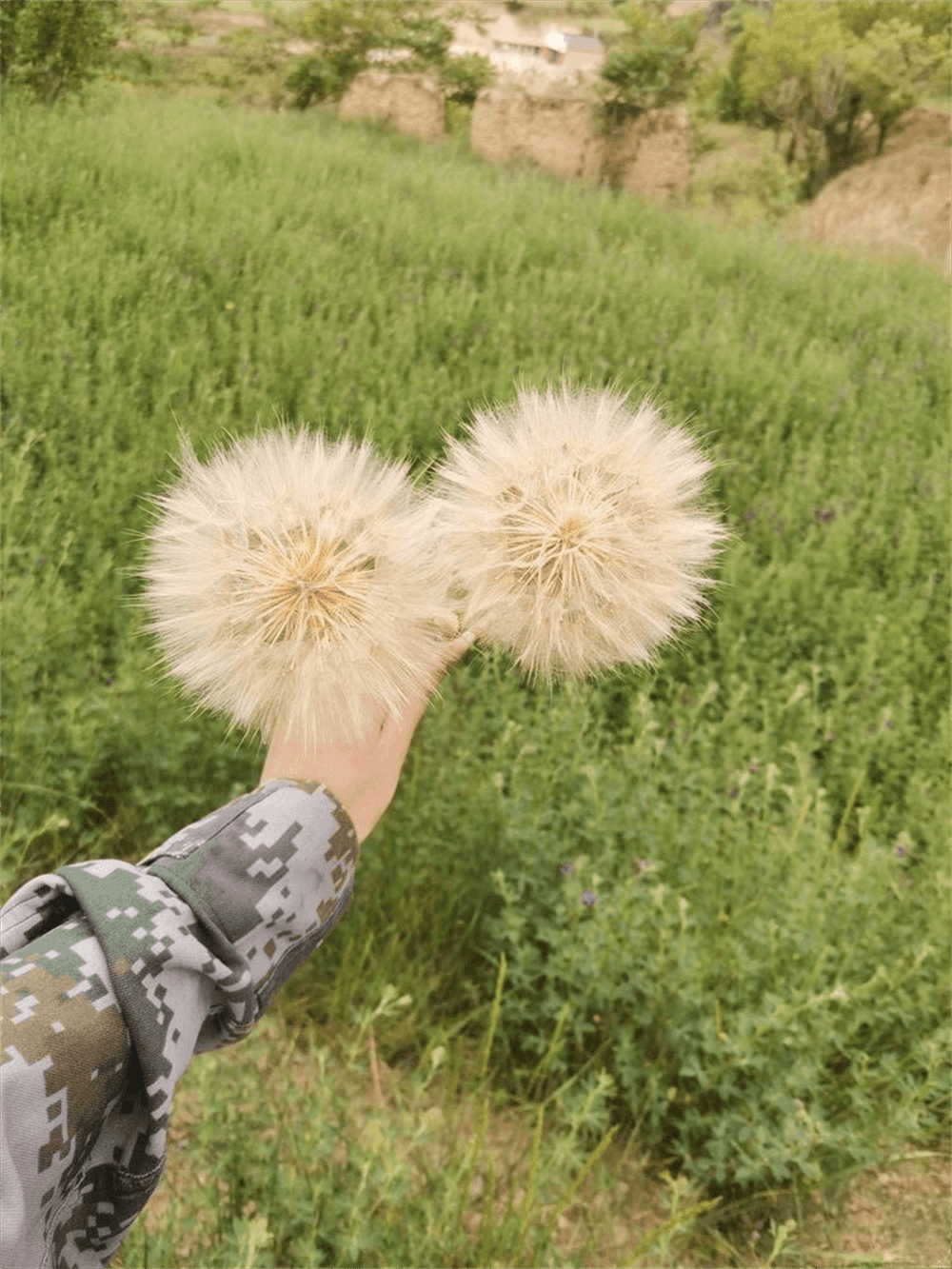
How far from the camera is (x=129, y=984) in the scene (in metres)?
0.70

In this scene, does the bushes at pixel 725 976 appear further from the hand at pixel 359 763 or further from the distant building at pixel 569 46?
the distant building at pixel 569 46

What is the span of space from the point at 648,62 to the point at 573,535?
5006 mm

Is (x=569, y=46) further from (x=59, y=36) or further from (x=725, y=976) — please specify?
(x=725, y=976)

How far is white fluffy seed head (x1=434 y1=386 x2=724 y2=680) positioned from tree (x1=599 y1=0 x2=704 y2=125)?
229 cm

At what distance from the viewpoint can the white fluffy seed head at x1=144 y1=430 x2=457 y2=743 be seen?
88 cm

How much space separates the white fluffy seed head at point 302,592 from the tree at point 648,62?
2.42 meters

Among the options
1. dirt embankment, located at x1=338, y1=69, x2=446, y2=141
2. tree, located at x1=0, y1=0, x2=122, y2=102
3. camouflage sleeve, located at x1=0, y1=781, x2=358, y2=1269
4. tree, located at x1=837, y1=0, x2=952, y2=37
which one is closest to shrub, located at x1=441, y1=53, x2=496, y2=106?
dirt embankment, located at x1=338, y1=69, x2=446, y2=141

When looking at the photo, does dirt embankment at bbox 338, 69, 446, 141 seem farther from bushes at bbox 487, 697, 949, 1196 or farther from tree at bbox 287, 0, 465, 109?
bushes at bbox 487, 697, 949, 1196

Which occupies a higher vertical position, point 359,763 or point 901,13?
point 901,13

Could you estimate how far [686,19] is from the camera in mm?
3516

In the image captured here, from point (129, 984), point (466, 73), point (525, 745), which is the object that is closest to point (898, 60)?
point (466, 73)

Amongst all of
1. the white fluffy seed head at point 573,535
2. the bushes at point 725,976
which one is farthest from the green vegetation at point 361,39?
the white fluffy seed head at point 573,535

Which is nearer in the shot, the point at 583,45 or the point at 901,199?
the point at 583,45

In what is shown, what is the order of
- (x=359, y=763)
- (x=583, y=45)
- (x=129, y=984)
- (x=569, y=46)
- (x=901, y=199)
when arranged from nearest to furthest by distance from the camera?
(x=129, y=984) < (x=359, y=763) < (x=569, y=46) < (x=583, y=45) < (x=901, y=199)
